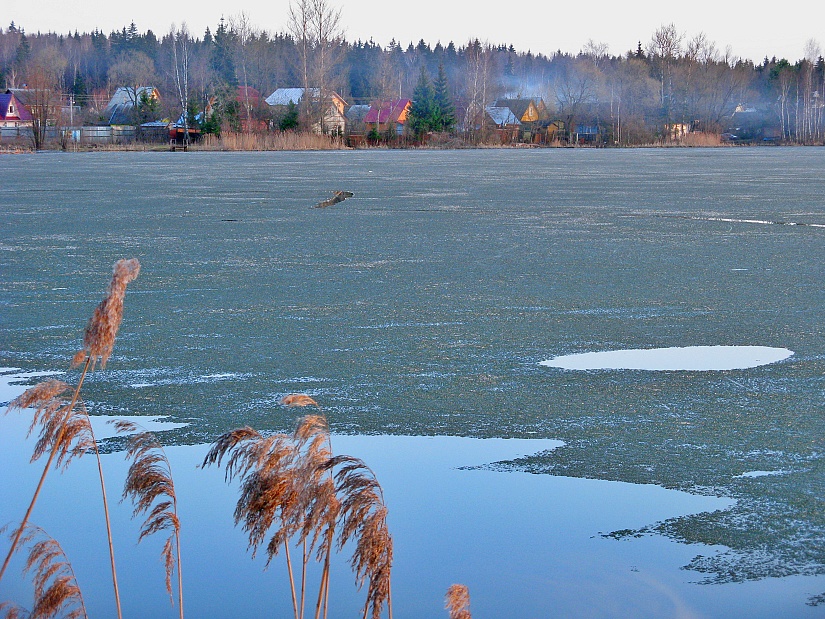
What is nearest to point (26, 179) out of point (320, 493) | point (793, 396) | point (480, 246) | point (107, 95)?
point (480, 246)

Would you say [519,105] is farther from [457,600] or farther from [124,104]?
[457,600]

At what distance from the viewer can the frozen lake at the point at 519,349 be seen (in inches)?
149

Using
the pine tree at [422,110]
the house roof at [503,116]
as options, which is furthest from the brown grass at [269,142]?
the house roof at [503,116]

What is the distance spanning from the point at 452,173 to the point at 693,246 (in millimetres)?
18258

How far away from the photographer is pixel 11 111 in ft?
274

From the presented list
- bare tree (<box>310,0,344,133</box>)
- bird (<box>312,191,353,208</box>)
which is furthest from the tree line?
bird (<box>312,191,353,208</box>)

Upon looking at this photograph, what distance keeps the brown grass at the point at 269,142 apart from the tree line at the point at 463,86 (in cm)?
734

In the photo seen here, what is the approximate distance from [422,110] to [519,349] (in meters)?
69.9

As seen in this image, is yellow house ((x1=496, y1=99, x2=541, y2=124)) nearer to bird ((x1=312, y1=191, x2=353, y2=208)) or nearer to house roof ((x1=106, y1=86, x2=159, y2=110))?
house roof ((x1=106, y1=86, x2=159, y2=110))

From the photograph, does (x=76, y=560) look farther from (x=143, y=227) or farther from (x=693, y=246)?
(x=143, y=227)

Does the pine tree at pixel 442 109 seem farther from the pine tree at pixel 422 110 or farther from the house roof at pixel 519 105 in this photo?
the house roof at pixel 519 105

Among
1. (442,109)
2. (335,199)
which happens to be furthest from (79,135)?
(335,199)

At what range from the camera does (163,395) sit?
5668mm

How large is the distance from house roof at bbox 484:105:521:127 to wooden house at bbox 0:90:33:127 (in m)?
41.1
